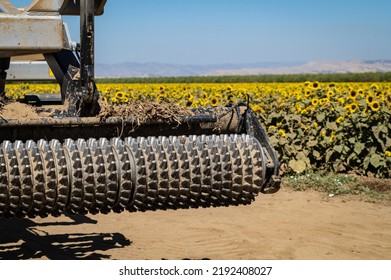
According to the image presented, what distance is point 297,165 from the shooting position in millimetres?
9992

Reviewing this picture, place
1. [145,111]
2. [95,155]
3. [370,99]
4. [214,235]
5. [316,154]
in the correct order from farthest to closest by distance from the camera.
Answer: [370,99] → [316,154] → [214,235] → [145,111] → [95,155]

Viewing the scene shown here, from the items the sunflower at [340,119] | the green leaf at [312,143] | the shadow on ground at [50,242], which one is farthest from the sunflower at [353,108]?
the shadow on ground at [50,242]

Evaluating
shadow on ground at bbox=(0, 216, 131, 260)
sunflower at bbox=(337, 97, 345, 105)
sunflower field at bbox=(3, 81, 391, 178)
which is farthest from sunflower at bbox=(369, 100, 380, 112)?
shadow on ground at bbox=(0, 216, 131, 260)

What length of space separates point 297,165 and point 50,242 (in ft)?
15.9

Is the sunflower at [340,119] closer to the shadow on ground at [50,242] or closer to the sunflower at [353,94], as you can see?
the sunflower at [353,94]

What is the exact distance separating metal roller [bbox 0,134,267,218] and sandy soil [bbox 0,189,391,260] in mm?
2254

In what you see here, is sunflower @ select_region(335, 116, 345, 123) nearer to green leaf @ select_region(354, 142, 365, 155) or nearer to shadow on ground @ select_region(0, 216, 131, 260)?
green leaf @ select_region(354, 142, 365, 155)

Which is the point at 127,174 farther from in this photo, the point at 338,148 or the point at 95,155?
the point at 338,148

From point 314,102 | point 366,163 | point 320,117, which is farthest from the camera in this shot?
point 314,102

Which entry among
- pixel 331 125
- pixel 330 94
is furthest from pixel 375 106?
pixel 330 94

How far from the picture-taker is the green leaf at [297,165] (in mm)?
9903

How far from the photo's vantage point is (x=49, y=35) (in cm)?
341

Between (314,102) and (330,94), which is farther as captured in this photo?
(330,94)

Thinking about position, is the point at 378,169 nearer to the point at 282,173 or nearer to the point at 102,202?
the point at 282,173
